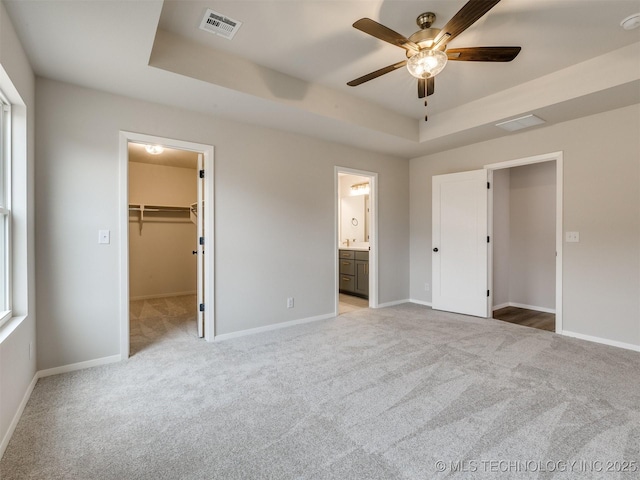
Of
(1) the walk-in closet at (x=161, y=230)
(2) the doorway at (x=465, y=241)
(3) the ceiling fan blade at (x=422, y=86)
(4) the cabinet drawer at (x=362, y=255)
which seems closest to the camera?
(3) the ceiling fan blade at (x=422, y=86)

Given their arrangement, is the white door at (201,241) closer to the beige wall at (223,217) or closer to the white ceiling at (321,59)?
the beige wall at (223,217)

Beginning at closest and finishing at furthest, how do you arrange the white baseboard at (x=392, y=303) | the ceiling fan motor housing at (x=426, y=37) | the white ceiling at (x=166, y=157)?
1. the ceiling fan motor housing at (x=426, y=37)
2. the white baseboard at (x=392, y=303)
3. the white ceiling at (x=166, y=157)

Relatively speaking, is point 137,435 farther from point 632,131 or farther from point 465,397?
point 632,131

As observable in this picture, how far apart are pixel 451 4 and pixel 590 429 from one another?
286cm

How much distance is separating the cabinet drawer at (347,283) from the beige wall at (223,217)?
35.9 inches

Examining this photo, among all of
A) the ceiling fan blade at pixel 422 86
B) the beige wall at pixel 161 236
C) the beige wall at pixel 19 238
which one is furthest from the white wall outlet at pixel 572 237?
the beige wall at pixel 161 236

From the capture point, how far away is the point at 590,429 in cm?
186

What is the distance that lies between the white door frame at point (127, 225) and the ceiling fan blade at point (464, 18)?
240 cm

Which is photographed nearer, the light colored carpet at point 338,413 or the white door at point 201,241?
the light colored carpet at point 338,413

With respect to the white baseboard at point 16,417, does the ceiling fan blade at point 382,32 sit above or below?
above

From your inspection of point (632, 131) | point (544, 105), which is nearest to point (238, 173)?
point (544, 105)

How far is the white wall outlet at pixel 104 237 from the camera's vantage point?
279 centimetres

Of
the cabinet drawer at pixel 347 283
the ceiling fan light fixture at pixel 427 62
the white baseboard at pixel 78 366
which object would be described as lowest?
the white baseboard at pixel 78 366

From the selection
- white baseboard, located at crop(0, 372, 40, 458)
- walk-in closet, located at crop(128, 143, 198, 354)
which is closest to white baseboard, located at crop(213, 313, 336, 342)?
white baseboard, located at crop(0, 372, 40, 458)
